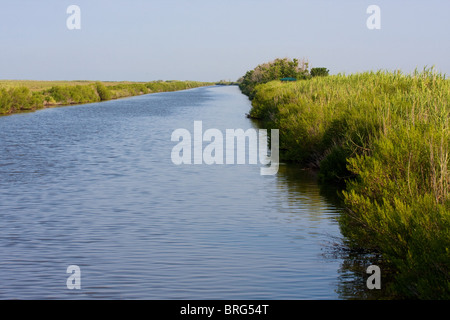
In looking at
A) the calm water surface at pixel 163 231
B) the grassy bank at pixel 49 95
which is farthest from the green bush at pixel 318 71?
the calm water surface at pixel 163 231

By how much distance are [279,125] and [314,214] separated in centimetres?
1437

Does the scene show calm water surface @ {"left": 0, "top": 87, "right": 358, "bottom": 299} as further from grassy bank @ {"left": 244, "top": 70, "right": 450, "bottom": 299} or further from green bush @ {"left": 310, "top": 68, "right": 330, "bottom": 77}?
green bush @ {"left": 310, "top": 68, "right": 330, "bottom": 77}

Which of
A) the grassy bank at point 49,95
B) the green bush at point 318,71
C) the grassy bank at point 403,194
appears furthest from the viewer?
the green bush at point 318,71

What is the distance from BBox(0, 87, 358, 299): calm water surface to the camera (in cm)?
947

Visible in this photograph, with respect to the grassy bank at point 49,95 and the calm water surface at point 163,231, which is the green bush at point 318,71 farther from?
the calm water surface at point 163,231

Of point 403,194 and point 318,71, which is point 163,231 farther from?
point 318,71

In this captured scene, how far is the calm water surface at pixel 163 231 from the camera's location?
31.1ft

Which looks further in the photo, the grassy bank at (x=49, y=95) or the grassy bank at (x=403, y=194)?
the grassy bank at (x=49, y=95)

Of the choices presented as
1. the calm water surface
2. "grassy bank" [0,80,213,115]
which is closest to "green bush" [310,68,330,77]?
"grassy bank" [0,80,213,115]

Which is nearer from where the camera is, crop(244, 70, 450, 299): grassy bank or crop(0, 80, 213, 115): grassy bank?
crop(244, 70, 450, 299): grassy bank

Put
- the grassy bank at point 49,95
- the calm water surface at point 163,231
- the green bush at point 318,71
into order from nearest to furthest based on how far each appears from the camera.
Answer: the calm water surface at point 163,231 < the grassy bank at point 49,95 < the green bush at point 318,71

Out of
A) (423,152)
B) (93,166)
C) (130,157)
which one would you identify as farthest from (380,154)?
(130,157)

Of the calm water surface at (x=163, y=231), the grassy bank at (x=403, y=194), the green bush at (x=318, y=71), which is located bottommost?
the calm water surface at (x=163, y=231)

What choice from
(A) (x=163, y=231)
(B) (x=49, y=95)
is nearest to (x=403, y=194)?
(A) (x=163, y=231)
